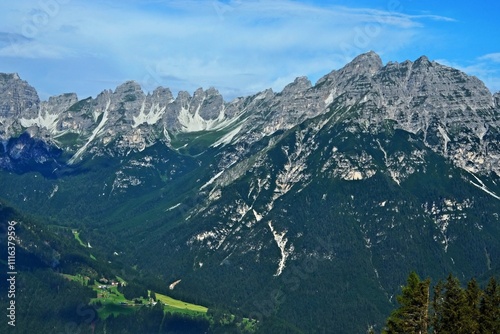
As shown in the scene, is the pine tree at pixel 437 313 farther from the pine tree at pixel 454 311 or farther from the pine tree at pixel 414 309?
the pine tree at pixel 414 309

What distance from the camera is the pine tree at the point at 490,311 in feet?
371

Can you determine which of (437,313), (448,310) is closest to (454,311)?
(448,310)

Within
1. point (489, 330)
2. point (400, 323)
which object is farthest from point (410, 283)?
point (489, 330)

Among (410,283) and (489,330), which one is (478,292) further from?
(410,283)

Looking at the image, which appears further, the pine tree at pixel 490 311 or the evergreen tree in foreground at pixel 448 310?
the pine tree at pixel 490 311

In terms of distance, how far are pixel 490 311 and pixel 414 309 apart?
1837 centimetres

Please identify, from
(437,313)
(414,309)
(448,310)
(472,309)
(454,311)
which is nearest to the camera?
(414,309)

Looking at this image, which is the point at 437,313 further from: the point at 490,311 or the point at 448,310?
the point at 490,311

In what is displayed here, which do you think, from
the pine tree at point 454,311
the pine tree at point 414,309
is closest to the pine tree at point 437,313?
the pine tree at point 454,311

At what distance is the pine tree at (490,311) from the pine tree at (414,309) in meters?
14.1

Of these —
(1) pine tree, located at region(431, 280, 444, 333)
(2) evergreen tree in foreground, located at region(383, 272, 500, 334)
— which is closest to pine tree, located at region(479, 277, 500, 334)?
(2) evergreen tree in foreground, located at region(383, 272, 500, 334)

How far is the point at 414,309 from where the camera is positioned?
104 meters

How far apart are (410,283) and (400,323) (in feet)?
18.7

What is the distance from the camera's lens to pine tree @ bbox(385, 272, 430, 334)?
4067 inches
